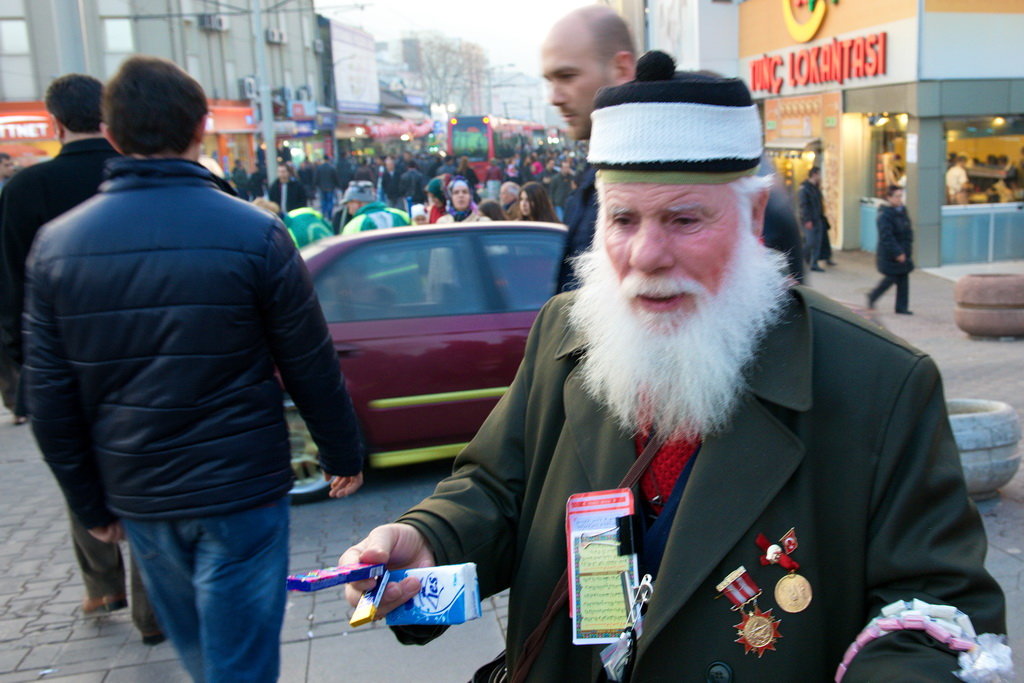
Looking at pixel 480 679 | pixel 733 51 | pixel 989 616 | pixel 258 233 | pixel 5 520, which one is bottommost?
pixel 5 520

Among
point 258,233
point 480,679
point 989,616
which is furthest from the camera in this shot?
point 258,233

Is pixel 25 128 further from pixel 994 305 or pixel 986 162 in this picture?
pixel 994 305

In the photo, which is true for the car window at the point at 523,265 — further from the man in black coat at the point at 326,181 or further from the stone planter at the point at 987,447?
the man in black coat at the point at 326,181

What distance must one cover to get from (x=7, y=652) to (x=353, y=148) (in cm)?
5607

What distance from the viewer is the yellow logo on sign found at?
1798cm

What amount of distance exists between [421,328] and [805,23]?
51.2 feet

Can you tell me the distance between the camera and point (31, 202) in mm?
3824

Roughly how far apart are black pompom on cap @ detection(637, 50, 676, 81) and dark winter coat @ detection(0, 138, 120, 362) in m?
2.86

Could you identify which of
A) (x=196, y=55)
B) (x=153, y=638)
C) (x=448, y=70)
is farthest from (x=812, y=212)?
(x=448, y=70)

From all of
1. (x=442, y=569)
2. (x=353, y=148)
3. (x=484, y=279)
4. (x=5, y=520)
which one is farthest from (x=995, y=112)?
(x=353, y=148)

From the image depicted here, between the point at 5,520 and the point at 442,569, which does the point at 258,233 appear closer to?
the point at 442,569

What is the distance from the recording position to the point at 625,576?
5.53 ft

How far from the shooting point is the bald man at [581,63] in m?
3.14

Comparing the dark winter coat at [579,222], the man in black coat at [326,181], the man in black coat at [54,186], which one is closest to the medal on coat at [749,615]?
the dark winter coat at [579,222]
